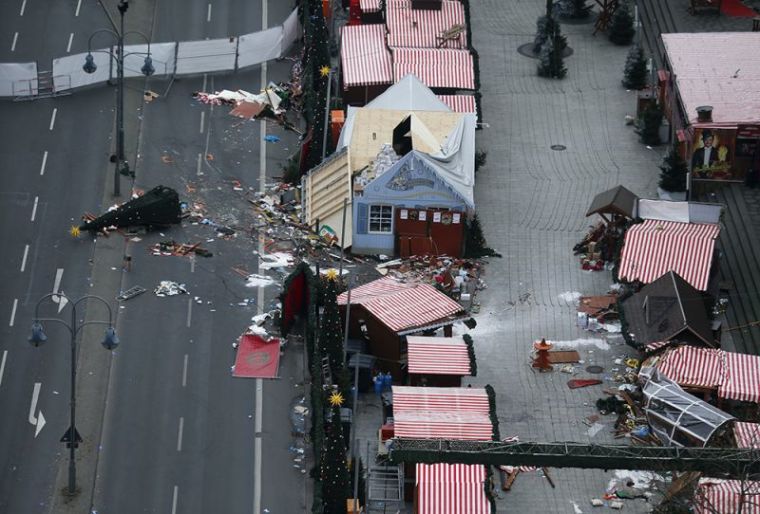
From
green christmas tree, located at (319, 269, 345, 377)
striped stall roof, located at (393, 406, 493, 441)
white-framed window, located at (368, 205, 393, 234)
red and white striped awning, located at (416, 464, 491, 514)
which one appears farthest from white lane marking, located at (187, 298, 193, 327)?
red and white striped awning, located at (416, 464, 491, 514)

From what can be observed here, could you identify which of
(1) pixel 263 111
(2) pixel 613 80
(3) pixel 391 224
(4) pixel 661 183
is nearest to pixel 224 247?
(3) pixel 391 224

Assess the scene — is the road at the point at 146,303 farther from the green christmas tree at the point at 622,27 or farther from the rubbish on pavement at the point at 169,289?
the green christmas tree at the point at 622,27

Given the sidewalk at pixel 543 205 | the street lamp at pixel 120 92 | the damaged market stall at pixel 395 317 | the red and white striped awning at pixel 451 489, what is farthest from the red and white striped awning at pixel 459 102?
the red and white striped awning at pixel 451 489

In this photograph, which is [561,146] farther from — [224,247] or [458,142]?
[224,247]

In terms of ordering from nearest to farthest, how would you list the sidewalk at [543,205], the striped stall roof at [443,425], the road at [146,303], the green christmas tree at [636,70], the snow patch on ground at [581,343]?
the striped stall roof at [443,425]
the road at [146,303]
the sidewalk at [543,205]
the snow patch on ground at [581,343]
the green christmas tree at [636,70]

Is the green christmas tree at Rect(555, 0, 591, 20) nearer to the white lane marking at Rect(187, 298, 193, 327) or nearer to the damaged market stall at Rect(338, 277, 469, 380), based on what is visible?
the damaged market stall at Rect(338, 277, 469, 380)

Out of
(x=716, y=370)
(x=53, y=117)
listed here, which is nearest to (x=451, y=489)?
(x=716, y=370)
